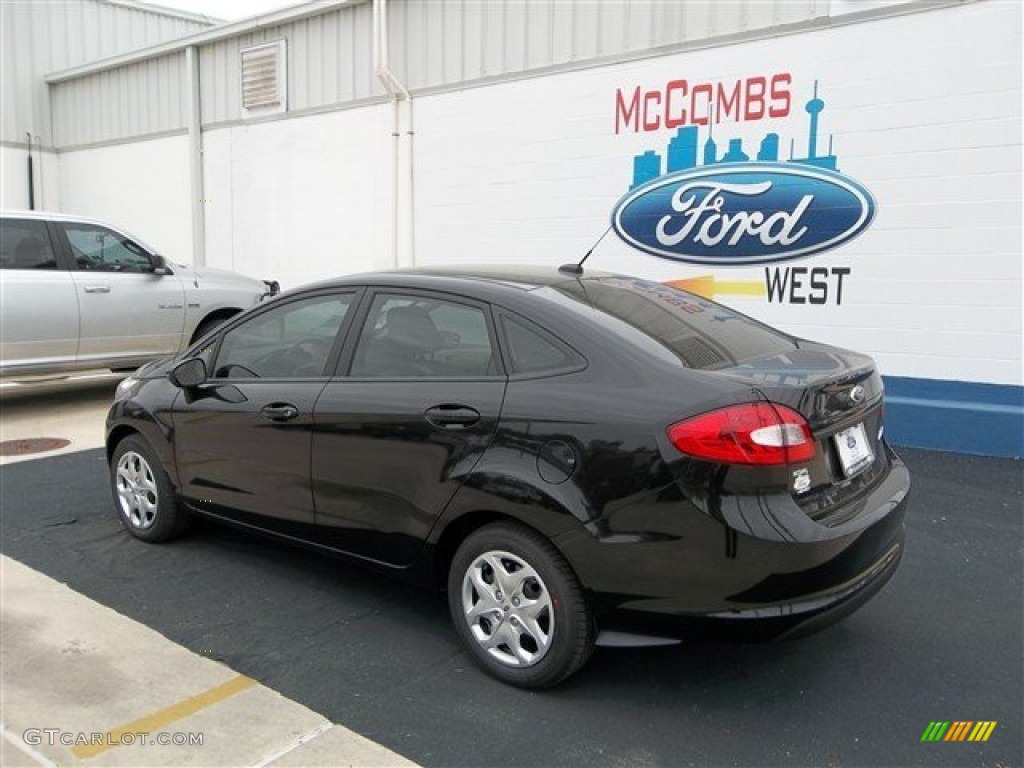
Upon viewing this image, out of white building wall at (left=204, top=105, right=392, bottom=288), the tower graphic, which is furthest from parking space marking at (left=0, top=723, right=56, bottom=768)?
white building wall at (left=204, top=105, right=392, bottom=288)

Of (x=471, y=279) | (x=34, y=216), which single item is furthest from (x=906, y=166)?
(x=34, y=216)

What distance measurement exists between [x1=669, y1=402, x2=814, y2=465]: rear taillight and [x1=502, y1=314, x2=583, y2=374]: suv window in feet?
1.75

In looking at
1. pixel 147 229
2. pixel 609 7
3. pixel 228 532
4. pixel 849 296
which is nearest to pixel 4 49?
pixel 147 229

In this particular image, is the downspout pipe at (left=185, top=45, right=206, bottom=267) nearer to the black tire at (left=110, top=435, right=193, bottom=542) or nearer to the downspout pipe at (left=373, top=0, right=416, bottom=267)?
the downspout pipe at (left=373, top=0, right=416, bottom=267)

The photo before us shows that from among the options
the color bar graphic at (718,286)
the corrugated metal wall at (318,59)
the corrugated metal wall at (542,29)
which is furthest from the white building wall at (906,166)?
the corrugated metal wall at (318,59)

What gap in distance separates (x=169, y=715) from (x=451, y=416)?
1479 mm

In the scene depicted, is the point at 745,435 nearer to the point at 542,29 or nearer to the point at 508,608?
the point at 508,608

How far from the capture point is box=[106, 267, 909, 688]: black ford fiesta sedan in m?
2.83

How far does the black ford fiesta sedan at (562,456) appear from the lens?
111 inches

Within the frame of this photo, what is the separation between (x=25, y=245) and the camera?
809cm

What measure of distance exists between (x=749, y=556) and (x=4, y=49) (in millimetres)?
16605

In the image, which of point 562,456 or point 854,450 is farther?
point 854,450

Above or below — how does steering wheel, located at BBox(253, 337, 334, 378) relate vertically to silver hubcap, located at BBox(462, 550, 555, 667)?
above

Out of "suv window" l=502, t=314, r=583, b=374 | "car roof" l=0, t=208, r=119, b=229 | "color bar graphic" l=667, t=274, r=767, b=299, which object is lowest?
"suv window" l=502, t=314, r=583, b=374
